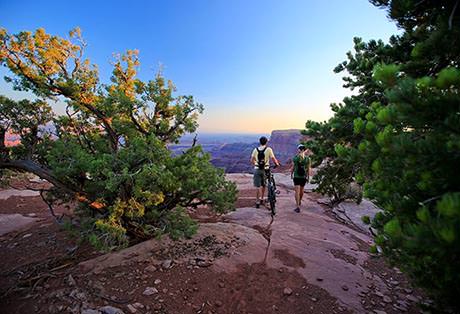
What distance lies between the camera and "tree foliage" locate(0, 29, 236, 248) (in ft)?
16.7

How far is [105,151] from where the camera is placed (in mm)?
6539

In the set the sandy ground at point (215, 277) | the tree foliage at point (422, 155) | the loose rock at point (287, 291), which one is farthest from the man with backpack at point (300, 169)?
the tree foliage at point (422, 155)

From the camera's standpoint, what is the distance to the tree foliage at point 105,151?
5090 millimetres

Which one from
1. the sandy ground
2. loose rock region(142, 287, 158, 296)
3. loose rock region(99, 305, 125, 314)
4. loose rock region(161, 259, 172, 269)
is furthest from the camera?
loose rock region(161, 259, 172, 269)

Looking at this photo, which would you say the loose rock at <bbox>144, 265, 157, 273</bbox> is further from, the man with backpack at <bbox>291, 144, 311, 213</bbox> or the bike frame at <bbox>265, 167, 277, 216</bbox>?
the man with backpack at <bbox>291, 144, 311, 213</bbox>

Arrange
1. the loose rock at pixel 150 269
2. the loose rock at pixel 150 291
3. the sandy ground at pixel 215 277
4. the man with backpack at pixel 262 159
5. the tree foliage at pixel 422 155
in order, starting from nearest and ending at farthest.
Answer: the tree foliage at pixel 422 155, the sandy ground at pixel 215 277, the loose rock at pixel 150 291, the loose rock at pixel 150 269, the man with backpack at pixel 262 159

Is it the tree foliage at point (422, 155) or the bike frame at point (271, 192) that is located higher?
the tree foliage at point (422, 155)

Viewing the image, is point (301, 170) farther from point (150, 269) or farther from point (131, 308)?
point (131, 308)

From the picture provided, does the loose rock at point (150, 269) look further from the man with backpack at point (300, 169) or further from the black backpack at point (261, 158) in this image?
the man with backpack at point (300, 169)

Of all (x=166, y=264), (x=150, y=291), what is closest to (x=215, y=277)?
(x=166, y=264)

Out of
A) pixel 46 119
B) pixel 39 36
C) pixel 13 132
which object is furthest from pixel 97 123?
pixel 39 36

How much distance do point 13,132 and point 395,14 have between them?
8258 mm

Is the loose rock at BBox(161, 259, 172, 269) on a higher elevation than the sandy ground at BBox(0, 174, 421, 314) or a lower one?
higher

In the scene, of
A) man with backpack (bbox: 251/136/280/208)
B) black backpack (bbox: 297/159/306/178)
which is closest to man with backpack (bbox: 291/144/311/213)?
black backpack (bbox: 297/159/306/178)
